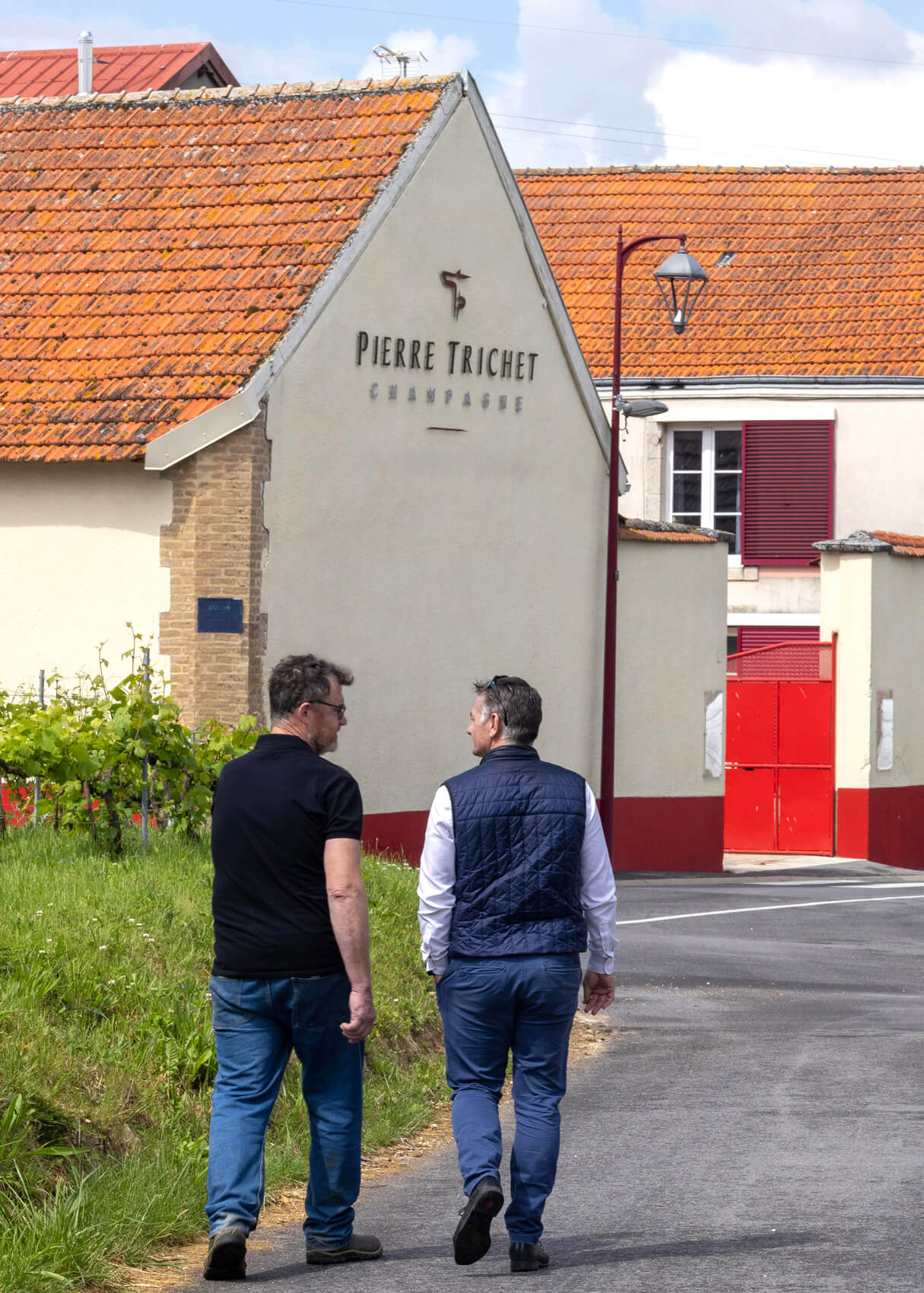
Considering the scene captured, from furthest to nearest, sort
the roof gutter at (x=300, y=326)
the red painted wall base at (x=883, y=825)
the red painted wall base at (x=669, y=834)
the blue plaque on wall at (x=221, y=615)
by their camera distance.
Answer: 1. the red painted wall base at (x=883, y=825)
2. the red painted wall base at (x=669, y=834)
3. the blue plaque on wall at (x=221, y=615)
4. the roof gutter at (x=300, y=326)

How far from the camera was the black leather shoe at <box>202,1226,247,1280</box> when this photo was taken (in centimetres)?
630

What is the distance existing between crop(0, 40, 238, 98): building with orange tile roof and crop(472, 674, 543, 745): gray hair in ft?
89.9

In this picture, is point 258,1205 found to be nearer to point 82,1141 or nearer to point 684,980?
point 82,1141

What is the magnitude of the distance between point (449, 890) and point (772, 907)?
13187 millimetres

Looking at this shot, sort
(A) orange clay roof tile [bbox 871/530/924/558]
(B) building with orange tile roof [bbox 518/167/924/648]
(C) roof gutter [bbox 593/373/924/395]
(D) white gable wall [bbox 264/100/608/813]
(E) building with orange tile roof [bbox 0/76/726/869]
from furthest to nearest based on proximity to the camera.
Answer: (B) building with orange tile roof [bbox 518/167/924/648] → (C) roof gutter [bbox 593/373/924/395] → (A) orange clay roof tile [bbox 871/530/924/558] → (D) white gable wall [bbox 264/100/608/813] → (E) building with orange tile roof [bbox 0/76/726/869]

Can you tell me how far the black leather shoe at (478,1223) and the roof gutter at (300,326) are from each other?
Answer: 11929 mm

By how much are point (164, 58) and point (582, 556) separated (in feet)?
51.0

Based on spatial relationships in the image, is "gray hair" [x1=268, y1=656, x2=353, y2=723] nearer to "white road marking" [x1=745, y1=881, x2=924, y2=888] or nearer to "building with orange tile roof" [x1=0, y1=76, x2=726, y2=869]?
"building with orange tile roof" [x1=0, y1=76, x2=726, y2=869]

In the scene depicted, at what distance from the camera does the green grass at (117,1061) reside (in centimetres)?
667

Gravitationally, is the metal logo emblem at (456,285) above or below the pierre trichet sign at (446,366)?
above

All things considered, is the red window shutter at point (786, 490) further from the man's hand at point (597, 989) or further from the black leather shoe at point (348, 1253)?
the black leather shoe at point (348, 1253)

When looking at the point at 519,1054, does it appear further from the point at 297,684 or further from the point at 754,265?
the point at 754,265

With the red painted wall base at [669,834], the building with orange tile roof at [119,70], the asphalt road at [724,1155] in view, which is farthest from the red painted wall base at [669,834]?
the building with orange tile roof at [119,70]

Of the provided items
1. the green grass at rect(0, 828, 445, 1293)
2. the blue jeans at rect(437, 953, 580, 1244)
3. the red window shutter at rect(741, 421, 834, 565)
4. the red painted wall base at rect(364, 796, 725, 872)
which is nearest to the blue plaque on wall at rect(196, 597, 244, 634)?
the green grass at rect(0, 828, 445, 1293)
